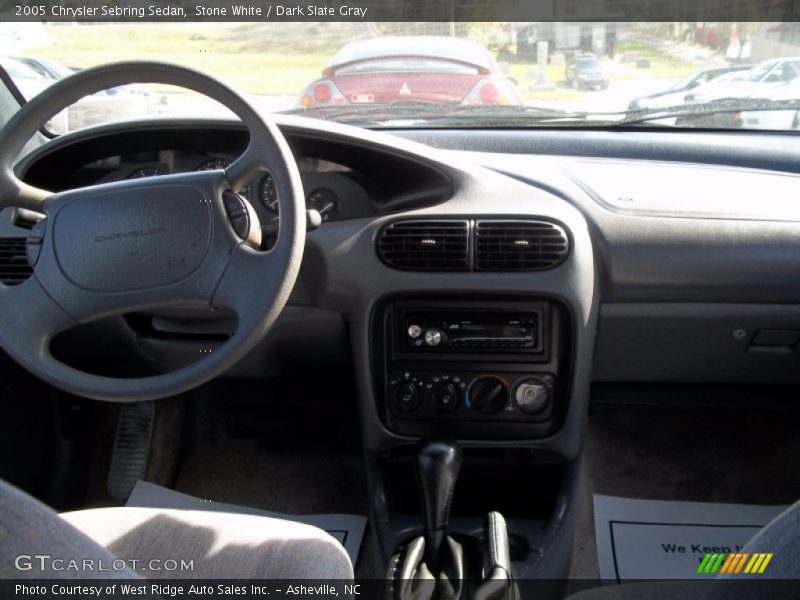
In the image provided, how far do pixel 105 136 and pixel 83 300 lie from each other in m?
0.58

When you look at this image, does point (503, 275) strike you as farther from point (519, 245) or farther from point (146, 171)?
point (146, 171)

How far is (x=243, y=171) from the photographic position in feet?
4.51

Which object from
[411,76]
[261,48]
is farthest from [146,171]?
[411,76]

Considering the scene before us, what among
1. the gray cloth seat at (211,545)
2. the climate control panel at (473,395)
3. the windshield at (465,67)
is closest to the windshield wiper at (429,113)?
the windshield at (465,67)

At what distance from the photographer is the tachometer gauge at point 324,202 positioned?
1811 mm

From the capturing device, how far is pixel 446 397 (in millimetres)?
1875

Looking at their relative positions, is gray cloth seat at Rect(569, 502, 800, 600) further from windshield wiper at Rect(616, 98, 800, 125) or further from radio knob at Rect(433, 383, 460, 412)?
windshield wiper at Rect(616, 98, 800, 125)

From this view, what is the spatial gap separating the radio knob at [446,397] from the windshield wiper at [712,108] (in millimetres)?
815

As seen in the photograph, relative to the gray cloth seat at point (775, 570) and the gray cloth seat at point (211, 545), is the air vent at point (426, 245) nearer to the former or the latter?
the gray cloth seat at point (211, 545)

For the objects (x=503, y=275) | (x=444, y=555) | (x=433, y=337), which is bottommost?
(x=444, y=555)

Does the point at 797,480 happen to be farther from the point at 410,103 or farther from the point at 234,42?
the point at 234,42

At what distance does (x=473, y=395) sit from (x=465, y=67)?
79 cm

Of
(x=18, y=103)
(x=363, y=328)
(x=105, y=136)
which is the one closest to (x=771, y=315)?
(x=363, y=328)

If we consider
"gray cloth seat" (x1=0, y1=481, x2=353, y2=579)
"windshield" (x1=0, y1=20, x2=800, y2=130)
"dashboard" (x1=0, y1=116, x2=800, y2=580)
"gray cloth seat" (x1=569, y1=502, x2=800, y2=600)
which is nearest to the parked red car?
"windshield" (x1=0, y1=20, x2=800, y2=130)
